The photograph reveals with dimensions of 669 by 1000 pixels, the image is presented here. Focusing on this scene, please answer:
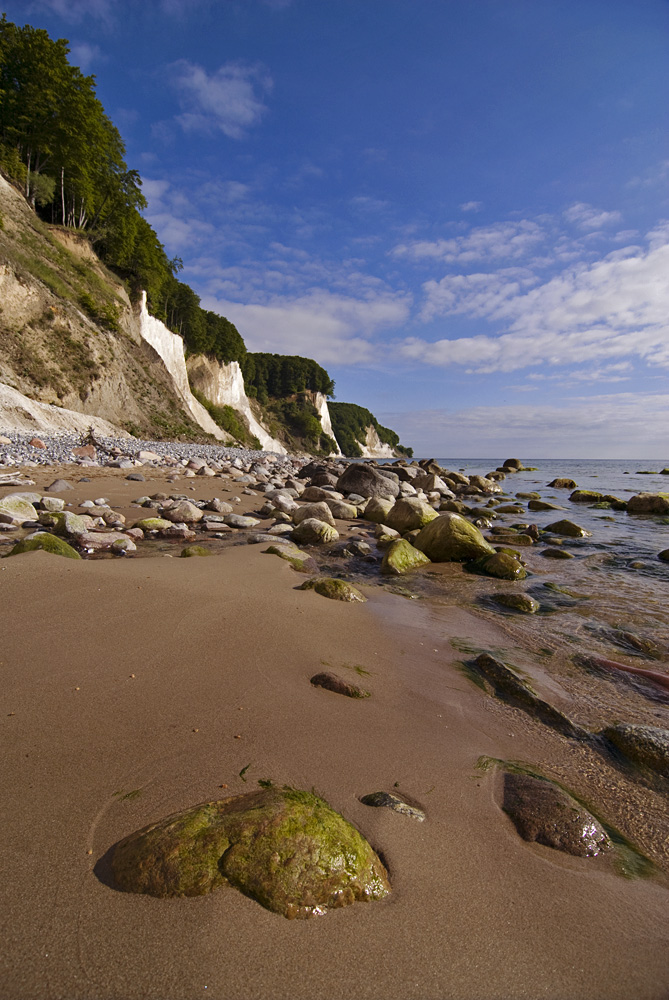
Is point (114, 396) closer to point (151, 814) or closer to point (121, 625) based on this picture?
point (121, 625)

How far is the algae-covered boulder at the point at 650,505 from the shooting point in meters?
13.7

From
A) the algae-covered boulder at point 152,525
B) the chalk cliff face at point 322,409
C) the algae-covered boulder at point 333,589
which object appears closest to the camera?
the algae-covered boulder at point 333,589

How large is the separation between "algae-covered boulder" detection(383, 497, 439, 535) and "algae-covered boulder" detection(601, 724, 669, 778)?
5.90m

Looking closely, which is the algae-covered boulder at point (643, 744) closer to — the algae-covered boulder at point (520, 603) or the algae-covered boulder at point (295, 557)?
the algae-covered boulder at point (520, 603)

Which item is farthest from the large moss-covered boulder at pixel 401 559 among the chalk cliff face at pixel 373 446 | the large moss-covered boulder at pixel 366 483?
the chalk cliff face at pixel 373 446

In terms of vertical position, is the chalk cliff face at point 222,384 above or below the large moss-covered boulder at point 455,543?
above

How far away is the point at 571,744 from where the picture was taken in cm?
251

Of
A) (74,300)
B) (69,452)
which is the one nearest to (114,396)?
(74,300)

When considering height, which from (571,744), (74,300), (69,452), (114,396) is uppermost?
(74,300)

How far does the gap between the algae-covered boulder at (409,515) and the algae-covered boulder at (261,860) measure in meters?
7.19

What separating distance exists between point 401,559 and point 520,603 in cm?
182

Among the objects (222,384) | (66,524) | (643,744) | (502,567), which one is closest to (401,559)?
(502,567)

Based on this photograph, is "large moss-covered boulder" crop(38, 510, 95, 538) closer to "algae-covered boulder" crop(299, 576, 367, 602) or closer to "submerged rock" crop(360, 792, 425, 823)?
"algae-covered boulder" crop(299, 576, 367, 602)

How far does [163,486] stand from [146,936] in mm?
10513
